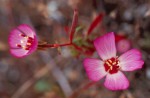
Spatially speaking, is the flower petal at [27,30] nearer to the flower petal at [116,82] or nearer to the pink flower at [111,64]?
the pink flower at [111,64]

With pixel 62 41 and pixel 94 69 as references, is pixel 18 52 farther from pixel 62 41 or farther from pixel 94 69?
pixel 62 41

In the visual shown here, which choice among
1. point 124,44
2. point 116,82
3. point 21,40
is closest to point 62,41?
point 124,44

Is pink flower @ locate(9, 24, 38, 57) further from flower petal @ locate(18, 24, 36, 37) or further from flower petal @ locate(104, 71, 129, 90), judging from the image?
flower petal @ locate(104, 71, 129, 90)

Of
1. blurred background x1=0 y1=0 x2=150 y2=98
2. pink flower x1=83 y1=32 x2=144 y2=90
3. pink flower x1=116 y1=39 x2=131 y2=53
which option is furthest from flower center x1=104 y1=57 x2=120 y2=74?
pink flower x1=116 y1=39 x2=131 y2=53

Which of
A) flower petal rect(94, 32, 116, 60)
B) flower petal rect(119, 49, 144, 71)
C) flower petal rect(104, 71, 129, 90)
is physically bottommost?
flower petal rect(104, 71, 129, 90)

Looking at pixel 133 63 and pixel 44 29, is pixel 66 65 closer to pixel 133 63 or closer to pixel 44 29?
pixel 44 29

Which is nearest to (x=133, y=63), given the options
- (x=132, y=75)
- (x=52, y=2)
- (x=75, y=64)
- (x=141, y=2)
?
(x=132, y=75)

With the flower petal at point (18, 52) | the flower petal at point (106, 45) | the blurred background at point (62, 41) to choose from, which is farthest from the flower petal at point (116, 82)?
the flower petal at point (18, 52)
